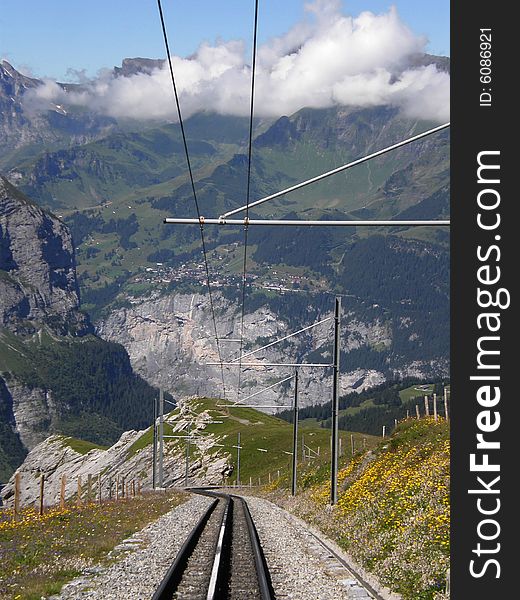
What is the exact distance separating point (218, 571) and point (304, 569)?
312cm

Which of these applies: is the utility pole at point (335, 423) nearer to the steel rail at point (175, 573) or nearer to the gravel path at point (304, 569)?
the gravel path at point (304, 569)

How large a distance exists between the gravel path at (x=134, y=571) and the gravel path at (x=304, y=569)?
3.14 m

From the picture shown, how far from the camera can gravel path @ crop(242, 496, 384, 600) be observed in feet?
69.2

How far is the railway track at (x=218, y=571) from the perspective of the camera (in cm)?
2011

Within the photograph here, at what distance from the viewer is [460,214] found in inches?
573

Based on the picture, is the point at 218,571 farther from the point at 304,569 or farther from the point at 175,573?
the point at 304,569

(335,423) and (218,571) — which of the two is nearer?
(218,571)

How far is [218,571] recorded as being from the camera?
2345cm

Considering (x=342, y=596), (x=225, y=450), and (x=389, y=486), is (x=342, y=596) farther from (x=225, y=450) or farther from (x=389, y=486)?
(x=225, y=450)

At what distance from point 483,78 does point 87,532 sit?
2537 cm

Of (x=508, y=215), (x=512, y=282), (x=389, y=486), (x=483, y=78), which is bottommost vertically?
(x=389, y=486)

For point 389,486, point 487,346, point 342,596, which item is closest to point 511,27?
point 487,346

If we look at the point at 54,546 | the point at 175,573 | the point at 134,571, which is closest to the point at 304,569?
the point at 175,573

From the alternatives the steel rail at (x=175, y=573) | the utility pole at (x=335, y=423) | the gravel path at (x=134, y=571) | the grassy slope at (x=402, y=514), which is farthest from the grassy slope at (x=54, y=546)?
the utility pole at (x=335, y=423)
